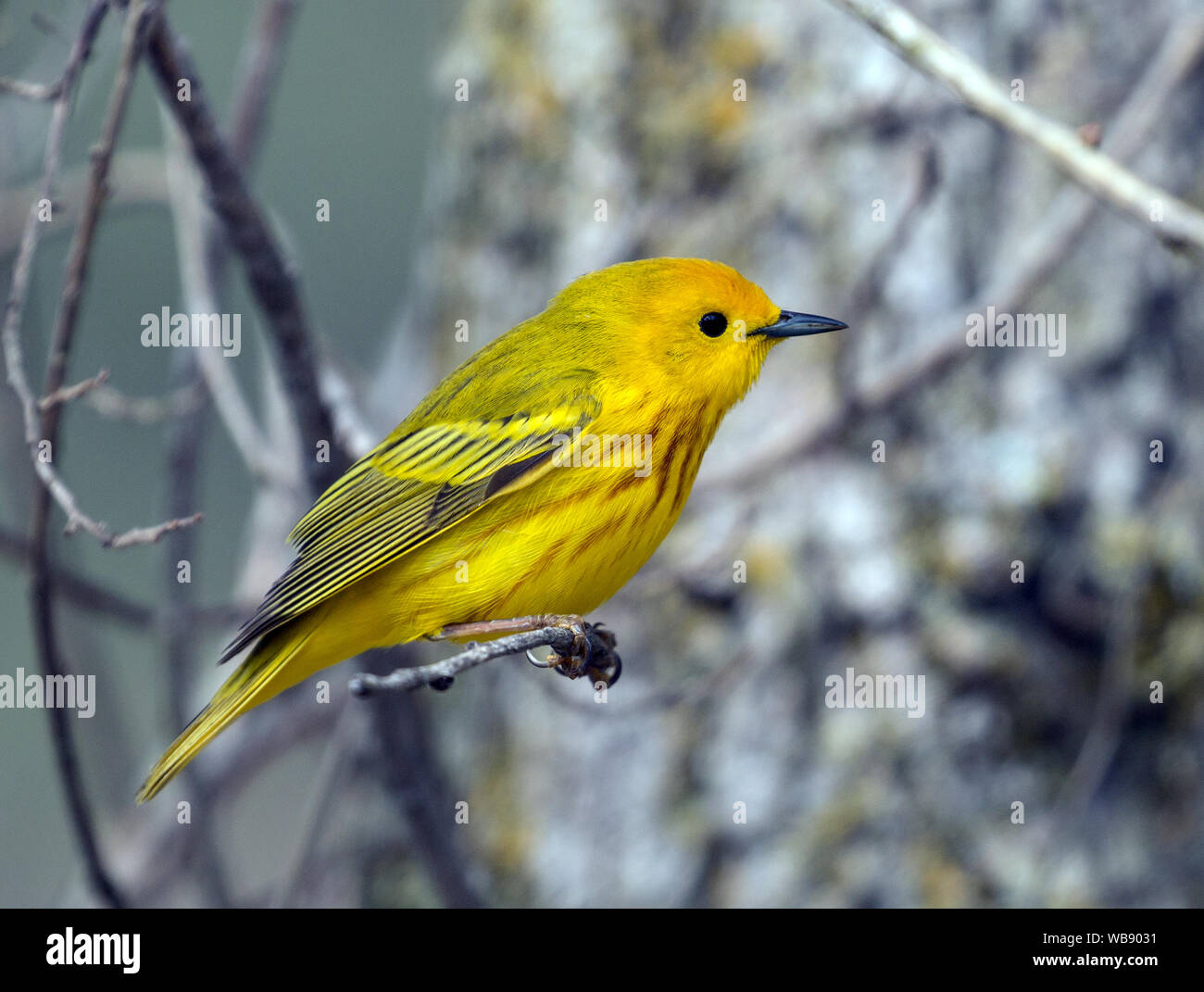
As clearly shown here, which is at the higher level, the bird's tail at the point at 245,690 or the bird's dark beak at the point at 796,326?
the bird's dark beak at the point at 796,326

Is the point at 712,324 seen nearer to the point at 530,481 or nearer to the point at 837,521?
the point at 530,481

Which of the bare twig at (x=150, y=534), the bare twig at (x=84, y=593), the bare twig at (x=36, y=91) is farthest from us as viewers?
the bare twig at (x=84, y=593)

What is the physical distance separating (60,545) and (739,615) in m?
2.65

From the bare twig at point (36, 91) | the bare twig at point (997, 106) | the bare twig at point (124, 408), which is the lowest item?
the bare twig at point (124, 408)

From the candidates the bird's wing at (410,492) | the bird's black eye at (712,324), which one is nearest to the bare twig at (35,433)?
the bird's wing at (410,492)

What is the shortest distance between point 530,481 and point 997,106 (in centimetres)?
126

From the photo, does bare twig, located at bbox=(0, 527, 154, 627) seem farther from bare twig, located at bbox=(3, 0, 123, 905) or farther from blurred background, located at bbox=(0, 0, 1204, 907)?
bare twig, located at bbox=(3, 0, 123, 905)

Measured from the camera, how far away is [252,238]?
2.63 m

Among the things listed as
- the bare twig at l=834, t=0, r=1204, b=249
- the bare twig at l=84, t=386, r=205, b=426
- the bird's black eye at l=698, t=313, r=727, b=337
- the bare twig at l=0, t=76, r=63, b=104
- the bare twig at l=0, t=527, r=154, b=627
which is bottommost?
the bare twig at l=0, t=527, r=154, b=627

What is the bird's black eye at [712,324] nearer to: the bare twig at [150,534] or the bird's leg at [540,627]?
the bird's leg at [540,627]

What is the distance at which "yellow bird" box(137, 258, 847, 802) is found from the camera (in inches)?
105

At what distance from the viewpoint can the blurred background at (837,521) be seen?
3.73 meters

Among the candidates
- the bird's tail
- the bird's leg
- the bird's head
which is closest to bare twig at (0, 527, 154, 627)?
the bird's tail

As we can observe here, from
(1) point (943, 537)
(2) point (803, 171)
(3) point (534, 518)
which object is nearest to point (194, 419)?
(3) point (534, 518)
